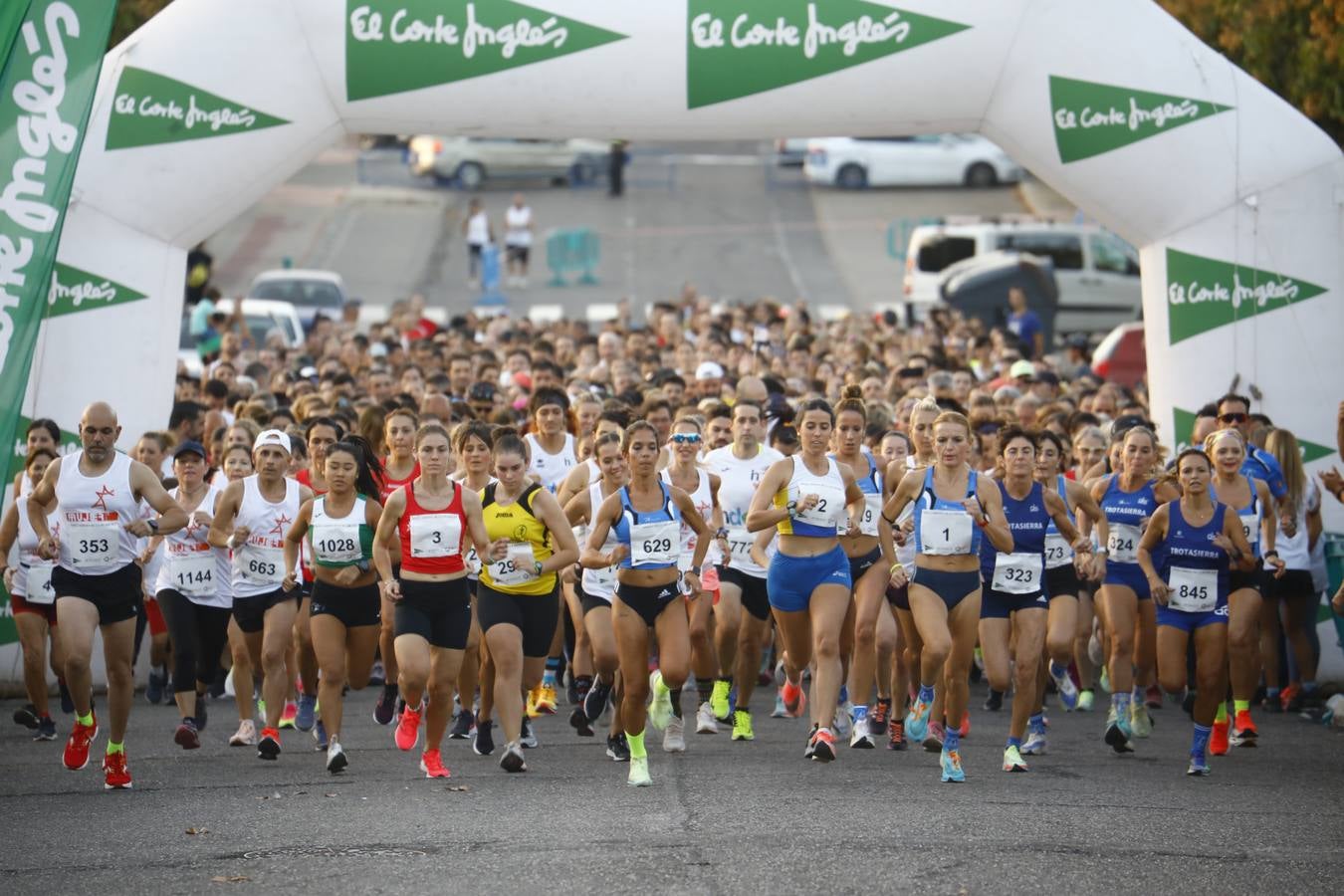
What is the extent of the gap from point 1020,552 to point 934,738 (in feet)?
3.74

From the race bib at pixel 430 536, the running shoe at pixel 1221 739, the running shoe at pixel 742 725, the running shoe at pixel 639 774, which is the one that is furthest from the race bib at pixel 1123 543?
the race bib at pixel 430 536

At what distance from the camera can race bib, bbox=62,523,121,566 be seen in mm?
10352

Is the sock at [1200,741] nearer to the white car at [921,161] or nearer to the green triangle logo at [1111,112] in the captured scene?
the green triangle logo at [1111,112]

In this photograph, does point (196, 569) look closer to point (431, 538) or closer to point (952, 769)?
point (431, 538)

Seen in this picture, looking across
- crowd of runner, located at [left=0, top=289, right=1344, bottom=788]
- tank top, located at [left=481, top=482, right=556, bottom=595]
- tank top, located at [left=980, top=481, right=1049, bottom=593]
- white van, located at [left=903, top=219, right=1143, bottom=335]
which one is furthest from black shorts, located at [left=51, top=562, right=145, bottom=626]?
white van, located at [left=903, top=219, right=1143, bottom=335]

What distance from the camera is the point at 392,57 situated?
539 inches

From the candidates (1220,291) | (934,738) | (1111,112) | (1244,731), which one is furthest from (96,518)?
(1220,291)

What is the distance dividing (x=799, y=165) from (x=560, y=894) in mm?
41940

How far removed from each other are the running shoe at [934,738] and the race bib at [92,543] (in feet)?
14.1

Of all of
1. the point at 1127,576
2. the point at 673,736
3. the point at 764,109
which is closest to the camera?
the point at 673,736

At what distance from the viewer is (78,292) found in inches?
525

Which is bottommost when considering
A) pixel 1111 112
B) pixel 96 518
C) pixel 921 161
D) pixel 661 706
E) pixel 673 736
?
pixel 673 736

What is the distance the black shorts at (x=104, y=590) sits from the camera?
33.9 feet

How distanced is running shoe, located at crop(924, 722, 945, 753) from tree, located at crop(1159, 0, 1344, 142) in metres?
8.66
